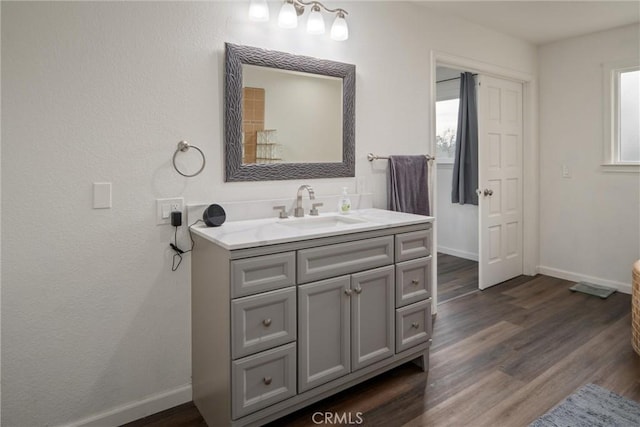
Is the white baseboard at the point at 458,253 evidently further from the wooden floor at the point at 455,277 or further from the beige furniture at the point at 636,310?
the beige furniture at the point at 636,310

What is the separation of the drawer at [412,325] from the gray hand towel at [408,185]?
2.57ft

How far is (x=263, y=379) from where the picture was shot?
1771 mm

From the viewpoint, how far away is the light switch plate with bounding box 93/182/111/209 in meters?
1.83

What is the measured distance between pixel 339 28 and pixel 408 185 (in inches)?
45.7

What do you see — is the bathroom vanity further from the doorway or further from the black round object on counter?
the doorway

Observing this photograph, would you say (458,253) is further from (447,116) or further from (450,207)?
(447,116)

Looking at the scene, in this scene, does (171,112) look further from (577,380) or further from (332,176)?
(577,380)

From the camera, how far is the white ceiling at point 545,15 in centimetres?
309

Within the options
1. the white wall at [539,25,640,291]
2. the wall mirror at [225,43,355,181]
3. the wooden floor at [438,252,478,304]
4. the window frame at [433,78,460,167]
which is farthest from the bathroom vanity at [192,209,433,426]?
the window frame at [433,78,460,167]

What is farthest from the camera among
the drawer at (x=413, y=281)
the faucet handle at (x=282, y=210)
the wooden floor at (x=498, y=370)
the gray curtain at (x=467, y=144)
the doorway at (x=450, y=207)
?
the doorway at (x=450, y=207)

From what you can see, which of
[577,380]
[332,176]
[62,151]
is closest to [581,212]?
[577,380]

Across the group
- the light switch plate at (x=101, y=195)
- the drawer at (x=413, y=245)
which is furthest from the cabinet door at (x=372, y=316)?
the light switch plate at (x=101, y=195)

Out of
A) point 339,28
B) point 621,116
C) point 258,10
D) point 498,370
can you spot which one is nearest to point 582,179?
point 621,116

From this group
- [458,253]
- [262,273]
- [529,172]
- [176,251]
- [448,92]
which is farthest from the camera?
[458,253]
